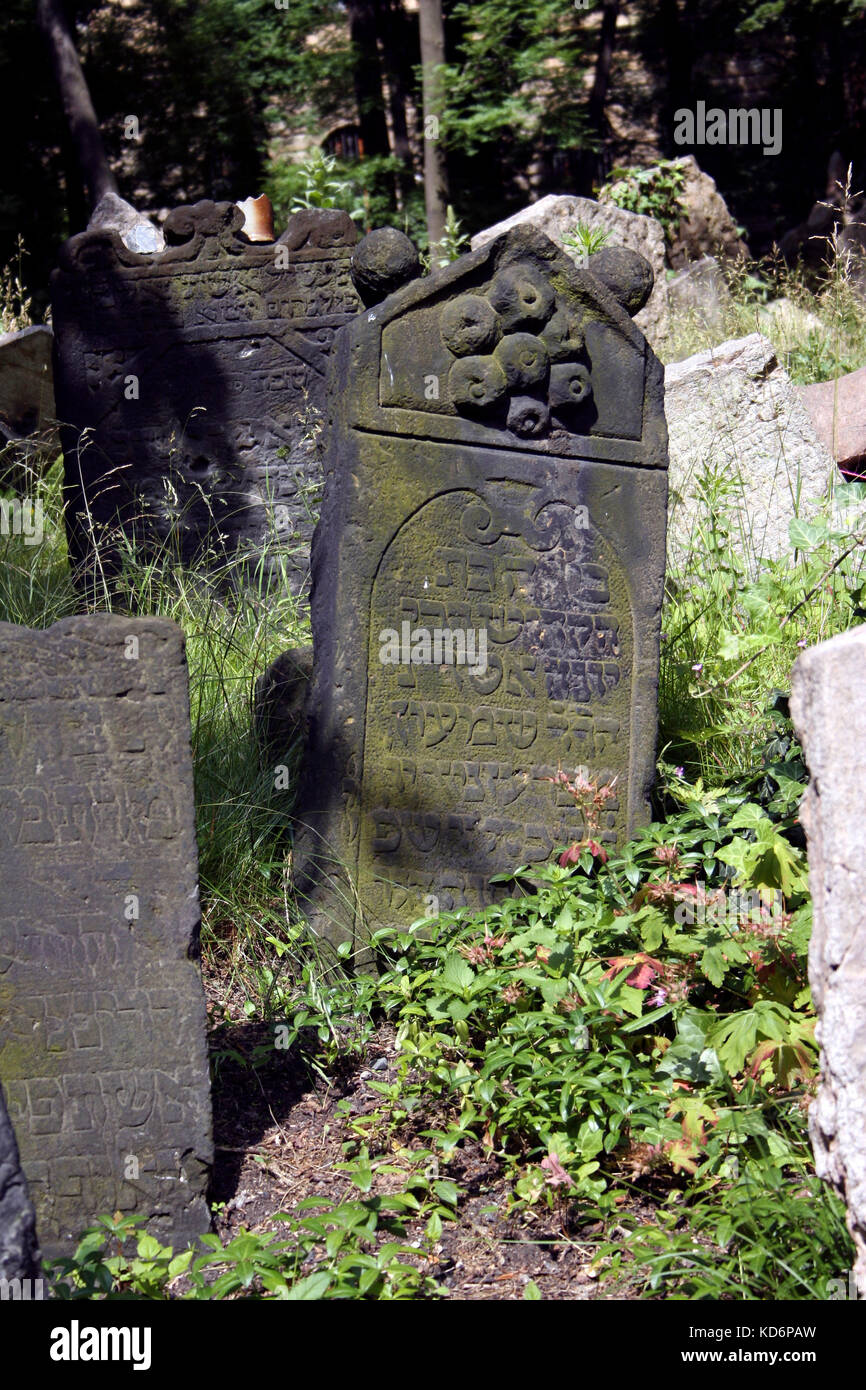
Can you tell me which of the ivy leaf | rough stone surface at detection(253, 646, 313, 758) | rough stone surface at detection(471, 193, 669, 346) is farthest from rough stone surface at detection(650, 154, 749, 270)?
the ivy leaf

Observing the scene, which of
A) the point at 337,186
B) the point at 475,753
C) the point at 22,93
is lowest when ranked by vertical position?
the point at 475,753

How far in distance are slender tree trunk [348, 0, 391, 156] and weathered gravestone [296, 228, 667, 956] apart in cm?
1239

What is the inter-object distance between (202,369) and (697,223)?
17.9ft

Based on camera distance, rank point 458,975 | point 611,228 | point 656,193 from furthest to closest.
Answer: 1. point 656,193
2. point 611,228
3. point 458,975

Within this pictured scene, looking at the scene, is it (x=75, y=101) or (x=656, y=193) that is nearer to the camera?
(x=656, y=193)

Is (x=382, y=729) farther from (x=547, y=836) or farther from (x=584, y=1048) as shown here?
(x=584, y=1048)

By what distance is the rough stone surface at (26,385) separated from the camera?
720cm

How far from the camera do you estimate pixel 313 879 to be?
3.53 metres

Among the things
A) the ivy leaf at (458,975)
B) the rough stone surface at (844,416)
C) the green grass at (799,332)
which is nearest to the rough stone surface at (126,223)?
the green grass at (799,332)

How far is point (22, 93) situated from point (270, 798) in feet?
46.2

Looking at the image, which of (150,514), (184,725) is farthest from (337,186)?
(184,725)

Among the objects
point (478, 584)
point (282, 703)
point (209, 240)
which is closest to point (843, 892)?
point (478, 584)

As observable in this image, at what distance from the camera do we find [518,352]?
12.4 ft

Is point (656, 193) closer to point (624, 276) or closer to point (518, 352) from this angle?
point (624, 276)
